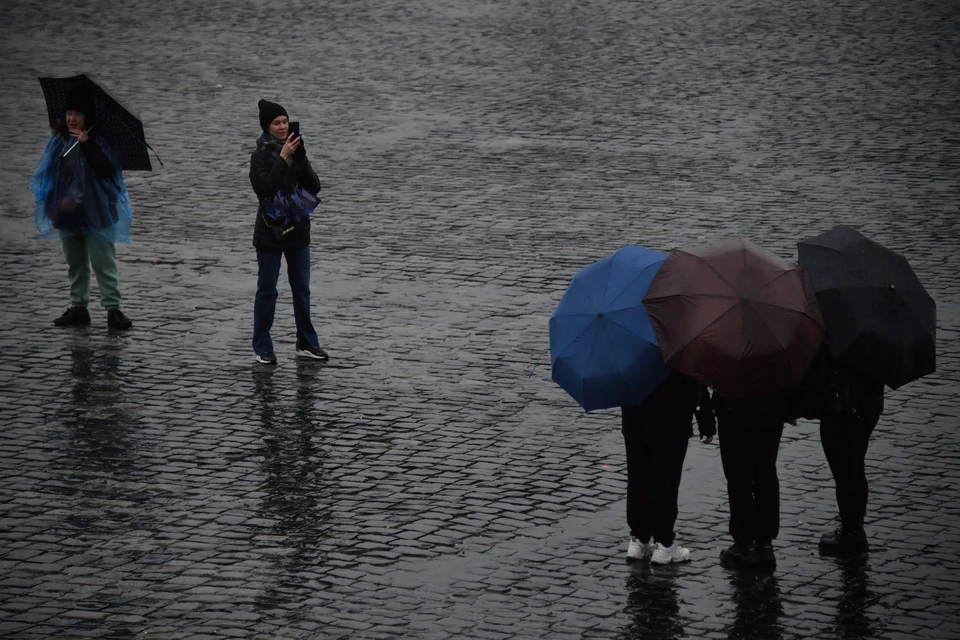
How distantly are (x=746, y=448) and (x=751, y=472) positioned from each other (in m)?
0.16

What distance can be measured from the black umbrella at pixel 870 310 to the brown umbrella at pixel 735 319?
0.33 feet

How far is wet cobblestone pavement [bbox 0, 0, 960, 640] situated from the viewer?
22.2ft

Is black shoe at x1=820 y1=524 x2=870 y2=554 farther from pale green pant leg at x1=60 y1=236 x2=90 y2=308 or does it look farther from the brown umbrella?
pale green pant leg at x1=60 y1=236 x2=90 y2=308

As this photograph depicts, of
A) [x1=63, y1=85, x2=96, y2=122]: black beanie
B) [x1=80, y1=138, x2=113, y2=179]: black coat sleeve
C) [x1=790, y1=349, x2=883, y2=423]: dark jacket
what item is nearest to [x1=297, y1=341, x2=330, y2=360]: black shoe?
[x1=80, y1=138, x2=113, y2=179]: black coat sleeve

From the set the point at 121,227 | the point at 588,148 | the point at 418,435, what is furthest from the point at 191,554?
the point at 588,148

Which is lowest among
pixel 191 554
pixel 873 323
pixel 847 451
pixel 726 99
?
pixel 191 554

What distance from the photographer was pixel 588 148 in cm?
1633

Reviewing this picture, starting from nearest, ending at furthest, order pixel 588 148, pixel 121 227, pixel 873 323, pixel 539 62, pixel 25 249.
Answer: pixel 873 323, pixel 121 227, pixel 25 249, pixel 588 148, pixel 539 62

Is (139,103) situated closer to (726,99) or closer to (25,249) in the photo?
(25,249)

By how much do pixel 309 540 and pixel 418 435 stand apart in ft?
5.47

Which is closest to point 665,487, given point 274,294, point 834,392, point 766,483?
point 766,483

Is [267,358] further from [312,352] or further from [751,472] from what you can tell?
[751,472]

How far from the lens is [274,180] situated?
388 inches

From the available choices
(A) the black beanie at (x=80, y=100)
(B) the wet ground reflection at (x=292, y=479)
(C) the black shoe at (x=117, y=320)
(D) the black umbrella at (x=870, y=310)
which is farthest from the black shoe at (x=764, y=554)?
(A) the black beanie at (x=80, y=100)
